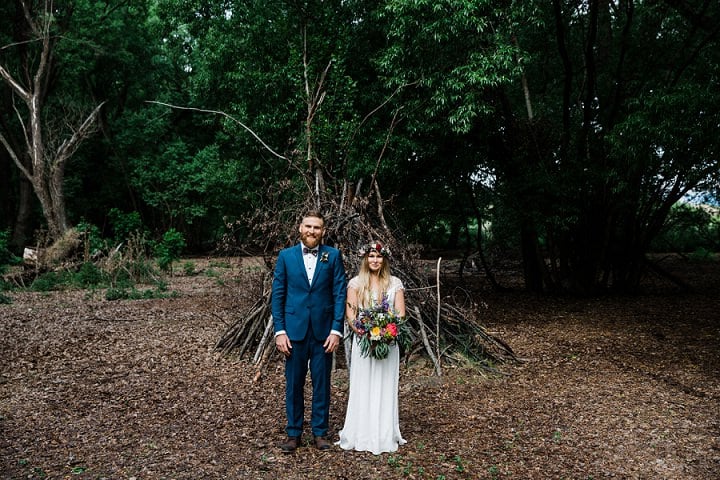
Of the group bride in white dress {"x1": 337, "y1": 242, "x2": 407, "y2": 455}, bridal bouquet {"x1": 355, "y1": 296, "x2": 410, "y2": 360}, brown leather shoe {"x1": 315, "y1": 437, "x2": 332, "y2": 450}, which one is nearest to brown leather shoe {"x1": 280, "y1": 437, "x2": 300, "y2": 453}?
brown leather shoe {"x1": 315, "y1": 437, "x2": 332, "y2": 450}

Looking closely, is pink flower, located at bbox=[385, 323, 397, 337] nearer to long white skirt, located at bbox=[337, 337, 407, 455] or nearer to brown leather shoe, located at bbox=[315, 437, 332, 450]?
long white skirt, located at bbox=[337, 337, 407, 455]

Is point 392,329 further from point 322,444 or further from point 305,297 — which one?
point 322,444

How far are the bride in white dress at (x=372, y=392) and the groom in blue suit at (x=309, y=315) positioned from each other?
0.49 ft

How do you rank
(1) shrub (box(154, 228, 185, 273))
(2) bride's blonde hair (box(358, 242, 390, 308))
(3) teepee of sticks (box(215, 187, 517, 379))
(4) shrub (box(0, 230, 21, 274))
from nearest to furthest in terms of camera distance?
(2) bride's blonde hair (box(358, 242, 390, 308)), (3) teepee of sticks (box(215, 187, 517, 379)), (4) shrub (box(0, 230, 21, 274)), (1) shrub (box(154, 228, 185, 273))

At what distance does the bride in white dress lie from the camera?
409cm

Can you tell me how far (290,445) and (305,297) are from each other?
3.56 feet

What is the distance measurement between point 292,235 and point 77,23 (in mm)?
16889

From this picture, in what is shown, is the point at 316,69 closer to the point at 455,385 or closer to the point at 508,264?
the point at 455,385

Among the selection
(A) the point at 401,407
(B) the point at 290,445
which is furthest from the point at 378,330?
(A) the point at 401,407

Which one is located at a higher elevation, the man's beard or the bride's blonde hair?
the man's beard

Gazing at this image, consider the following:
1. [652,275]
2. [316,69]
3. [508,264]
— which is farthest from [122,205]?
[652,275]

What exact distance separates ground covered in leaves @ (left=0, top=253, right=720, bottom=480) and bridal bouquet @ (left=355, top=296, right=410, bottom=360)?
769mm

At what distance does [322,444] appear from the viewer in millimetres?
4098

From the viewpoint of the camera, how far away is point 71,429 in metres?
4.70
